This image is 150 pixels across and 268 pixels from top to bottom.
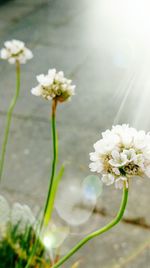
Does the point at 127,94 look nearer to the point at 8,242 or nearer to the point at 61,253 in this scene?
the point at 61,253


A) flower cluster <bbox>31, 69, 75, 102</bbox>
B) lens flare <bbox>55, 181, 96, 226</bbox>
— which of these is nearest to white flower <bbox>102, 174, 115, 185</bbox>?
flower cluster <bbox>31, 69, 75, 102</bbox>

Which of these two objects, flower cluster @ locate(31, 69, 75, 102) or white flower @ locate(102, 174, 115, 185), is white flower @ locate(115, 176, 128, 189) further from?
flower cluster @ locate(31, 69, 75, 102)

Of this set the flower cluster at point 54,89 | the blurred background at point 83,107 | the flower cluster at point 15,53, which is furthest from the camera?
the blurred background at point 83,107

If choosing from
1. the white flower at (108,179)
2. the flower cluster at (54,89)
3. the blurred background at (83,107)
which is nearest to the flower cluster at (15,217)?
the blurred background at (83,107)

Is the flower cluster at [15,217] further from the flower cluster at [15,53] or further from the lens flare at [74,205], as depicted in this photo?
the lens flare at [74,205]

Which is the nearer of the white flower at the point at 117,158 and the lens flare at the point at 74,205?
the white flower at the point at 117,158

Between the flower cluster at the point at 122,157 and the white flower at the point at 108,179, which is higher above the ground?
the flower cluster at the point at 122,157

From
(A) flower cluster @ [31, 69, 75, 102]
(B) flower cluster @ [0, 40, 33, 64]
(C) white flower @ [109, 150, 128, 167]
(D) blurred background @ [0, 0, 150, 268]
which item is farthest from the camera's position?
(D) blurred background @ [0, 0, 150, 268]
